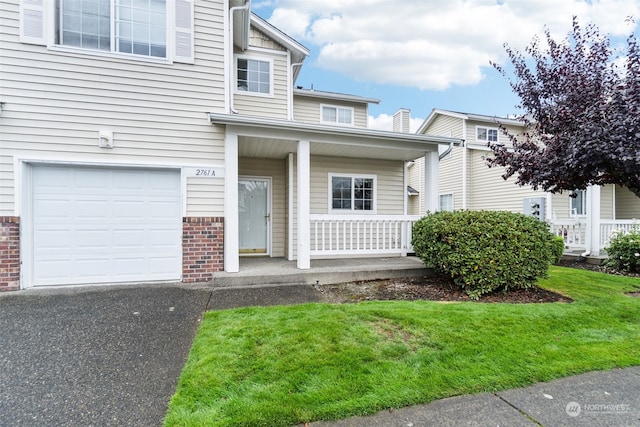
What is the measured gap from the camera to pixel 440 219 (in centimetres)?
575

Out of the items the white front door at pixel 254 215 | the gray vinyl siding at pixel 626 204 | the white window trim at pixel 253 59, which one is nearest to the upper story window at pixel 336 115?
the white window trim at pixel 253 59

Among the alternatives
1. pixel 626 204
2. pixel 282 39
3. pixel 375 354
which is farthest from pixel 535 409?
pixel 626 204

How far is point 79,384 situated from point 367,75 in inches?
880

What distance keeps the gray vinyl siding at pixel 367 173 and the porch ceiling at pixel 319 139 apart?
0.40 m

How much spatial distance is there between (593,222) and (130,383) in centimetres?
1195

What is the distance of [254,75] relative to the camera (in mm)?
8828

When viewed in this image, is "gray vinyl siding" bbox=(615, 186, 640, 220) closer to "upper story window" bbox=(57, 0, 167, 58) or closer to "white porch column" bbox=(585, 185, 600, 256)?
"white porch column" bbox=(585, 185, 600, 256)

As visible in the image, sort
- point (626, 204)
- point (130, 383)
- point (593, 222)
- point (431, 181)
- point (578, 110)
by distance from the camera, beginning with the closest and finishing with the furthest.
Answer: point (130, 383), point (578, 110), point (431, 181), point (593, 222), point (626, 204)

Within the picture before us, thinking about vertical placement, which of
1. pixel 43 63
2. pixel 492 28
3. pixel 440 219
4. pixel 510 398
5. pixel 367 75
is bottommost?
pixel 510 398

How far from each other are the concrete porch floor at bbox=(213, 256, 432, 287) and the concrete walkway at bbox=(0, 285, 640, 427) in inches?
52.0

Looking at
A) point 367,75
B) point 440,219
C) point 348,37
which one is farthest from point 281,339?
point 367,75

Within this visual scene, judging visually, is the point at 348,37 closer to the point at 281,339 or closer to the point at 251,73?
the point at 251,73

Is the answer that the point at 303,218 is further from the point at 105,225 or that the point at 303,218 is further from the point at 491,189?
the point at 491,189

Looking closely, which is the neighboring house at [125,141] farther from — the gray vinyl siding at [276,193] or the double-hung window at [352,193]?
the double-hung window at [352,193]
